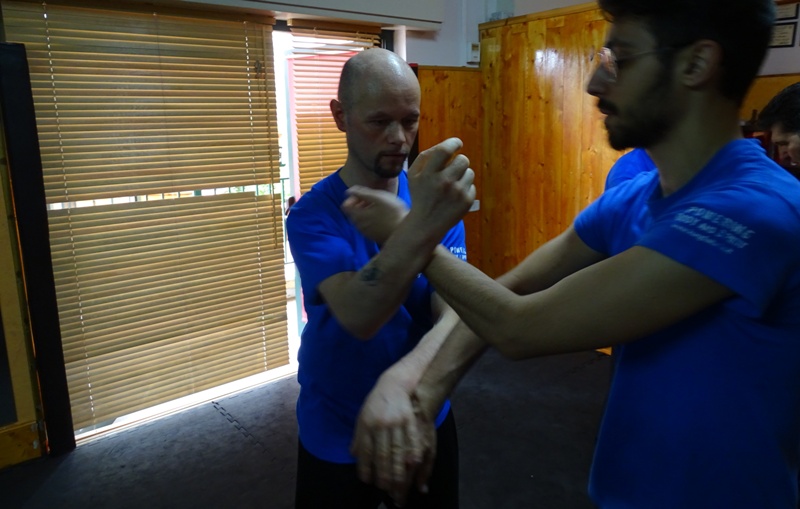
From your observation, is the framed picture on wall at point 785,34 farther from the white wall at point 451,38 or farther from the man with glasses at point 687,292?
the man with glasses at point 687,292

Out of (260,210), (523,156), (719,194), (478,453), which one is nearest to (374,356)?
(719,194)

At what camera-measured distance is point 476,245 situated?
4949mm

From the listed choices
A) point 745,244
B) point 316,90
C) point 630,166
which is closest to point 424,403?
point 745,244

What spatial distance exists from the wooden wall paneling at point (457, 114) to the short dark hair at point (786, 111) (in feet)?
7.00

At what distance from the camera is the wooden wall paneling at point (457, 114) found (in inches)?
173

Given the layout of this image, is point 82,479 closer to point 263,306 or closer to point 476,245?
point 263,306

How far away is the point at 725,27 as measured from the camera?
0.82m

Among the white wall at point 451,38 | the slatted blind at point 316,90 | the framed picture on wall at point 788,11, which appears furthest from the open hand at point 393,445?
the white wall at point 451,38

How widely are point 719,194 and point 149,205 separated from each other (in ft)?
9.87

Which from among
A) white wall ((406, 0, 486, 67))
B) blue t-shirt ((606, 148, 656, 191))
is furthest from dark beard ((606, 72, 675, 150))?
white wall ((406, 0, 486, 67))

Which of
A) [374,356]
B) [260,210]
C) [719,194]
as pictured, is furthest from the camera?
[260,210]

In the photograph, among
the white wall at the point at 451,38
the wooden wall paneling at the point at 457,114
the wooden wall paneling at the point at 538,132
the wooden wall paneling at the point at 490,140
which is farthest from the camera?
the wooden wall paneling at the point at 490,140

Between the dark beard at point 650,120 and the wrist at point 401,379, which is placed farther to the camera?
the wrist at point 401,379

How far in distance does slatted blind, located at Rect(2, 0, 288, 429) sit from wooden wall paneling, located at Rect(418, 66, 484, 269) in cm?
129
